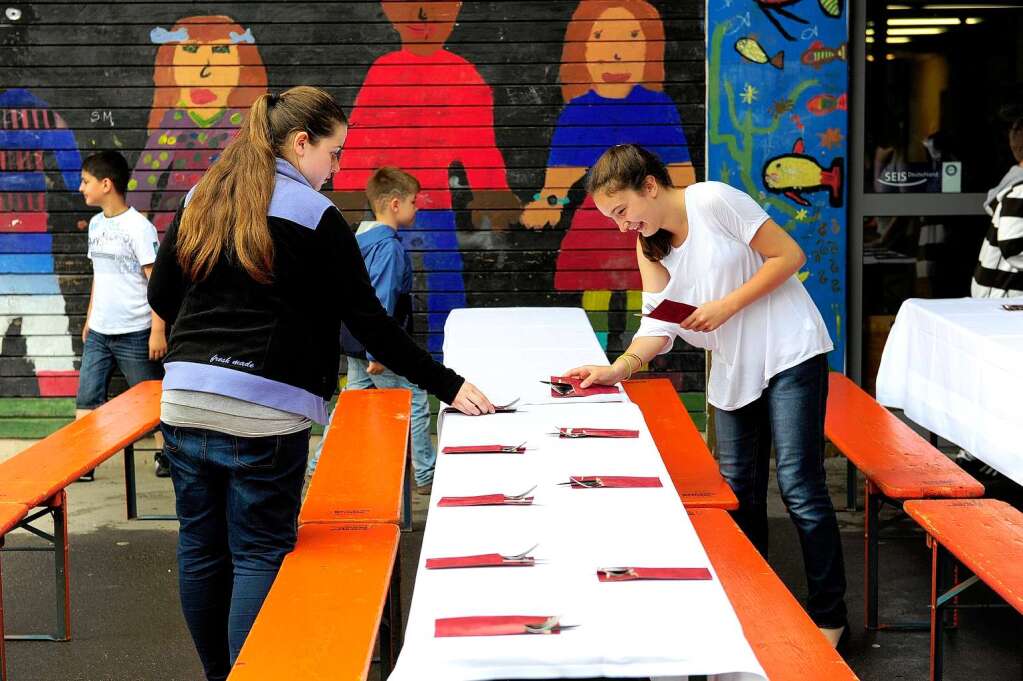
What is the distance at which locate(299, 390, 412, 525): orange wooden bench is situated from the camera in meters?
4.28

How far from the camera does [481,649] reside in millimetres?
2357

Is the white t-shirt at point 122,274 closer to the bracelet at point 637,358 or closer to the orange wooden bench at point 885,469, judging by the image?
the bracelet at point 637,358

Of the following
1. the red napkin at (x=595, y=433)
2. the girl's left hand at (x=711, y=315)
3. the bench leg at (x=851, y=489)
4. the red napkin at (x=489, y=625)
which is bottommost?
the bench leg at (x=851, y=489)

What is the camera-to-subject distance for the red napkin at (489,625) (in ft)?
7.93

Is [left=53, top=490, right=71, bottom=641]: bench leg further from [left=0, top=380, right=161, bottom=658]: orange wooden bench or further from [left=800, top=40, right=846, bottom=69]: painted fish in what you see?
[left=800, top=40, right=846, bottom=69]: painted fish

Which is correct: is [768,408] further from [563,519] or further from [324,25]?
[324,25]

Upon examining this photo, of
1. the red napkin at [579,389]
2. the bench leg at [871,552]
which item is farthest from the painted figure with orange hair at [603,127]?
the red napkin at [579,389]

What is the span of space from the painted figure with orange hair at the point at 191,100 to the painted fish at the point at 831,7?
3.52 meters

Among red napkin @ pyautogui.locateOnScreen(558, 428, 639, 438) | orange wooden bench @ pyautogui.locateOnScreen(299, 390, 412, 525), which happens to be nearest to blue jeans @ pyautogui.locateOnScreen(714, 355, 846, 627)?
red napkin @ pyautogui.locateOnScreen(558, 428, 639, 438)

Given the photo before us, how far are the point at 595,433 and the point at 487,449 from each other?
1.19ft

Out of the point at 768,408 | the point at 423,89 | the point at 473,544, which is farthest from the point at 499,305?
the point at 473,544

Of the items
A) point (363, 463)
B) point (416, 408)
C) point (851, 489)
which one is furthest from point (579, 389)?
point (851, 489)

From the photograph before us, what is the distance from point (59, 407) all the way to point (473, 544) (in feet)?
19.0

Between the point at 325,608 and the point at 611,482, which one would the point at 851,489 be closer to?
the point at 611,482
